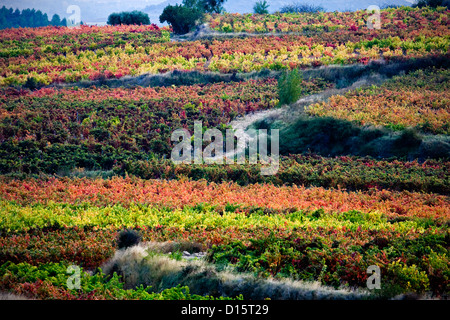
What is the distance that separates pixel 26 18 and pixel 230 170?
119394 millimetres

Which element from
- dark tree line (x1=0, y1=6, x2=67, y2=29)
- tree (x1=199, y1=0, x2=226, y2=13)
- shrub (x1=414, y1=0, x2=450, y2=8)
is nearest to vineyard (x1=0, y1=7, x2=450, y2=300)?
shrub (x1=414, y1=0, x2=450, y2=8)

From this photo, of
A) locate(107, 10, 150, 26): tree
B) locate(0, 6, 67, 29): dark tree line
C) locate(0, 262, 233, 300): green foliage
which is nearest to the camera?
locate(0, 262, 233, 300): green foliage

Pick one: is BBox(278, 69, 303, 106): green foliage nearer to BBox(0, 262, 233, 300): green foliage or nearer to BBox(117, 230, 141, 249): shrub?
BBox(117, 230, 141, 249): shrub

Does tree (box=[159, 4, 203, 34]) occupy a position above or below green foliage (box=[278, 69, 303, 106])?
above

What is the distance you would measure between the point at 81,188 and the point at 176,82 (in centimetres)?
1593

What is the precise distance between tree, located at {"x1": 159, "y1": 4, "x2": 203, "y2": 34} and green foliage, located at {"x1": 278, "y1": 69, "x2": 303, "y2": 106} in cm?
2236

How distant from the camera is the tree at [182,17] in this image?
134 feet

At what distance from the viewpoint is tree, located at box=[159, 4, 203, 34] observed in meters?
40.8

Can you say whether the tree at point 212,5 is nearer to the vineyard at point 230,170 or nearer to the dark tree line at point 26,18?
the vineyard at point 230,170

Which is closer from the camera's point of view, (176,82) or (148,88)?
(148,88)

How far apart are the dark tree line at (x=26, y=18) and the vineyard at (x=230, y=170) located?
266 ft

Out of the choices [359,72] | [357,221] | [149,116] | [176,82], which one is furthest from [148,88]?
[357,221]

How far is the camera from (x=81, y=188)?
13227 millimetres
